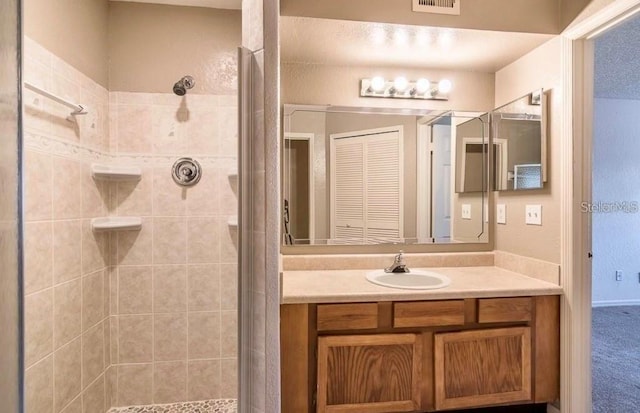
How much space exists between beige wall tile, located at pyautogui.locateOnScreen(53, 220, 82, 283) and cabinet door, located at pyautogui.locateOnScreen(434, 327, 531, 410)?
181 cm

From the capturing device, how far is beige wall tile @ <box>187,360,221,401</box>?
Answer: 2006 mm

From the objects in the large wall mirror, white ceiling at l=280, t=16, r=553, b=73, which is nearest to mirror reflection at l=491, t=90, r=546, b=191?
the large wall mirror

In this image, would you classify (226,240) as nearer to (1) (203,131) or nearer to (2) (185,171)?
(2) (185,171)

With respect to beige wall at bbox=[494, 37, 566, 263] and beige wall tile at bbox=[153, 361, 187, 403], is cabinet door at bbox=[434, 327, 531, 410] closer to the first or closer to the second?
beige wall at bbox=[494, 37, 566, 263]

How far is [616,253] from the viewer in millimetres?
3990

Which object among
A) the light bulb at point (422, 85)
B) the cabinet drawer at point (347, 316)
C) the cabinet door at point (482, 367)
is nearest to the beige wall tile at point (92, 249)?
the cabinet drawer at point (347, 316)

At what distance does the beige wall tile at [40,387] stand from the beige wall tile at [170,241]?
66cm

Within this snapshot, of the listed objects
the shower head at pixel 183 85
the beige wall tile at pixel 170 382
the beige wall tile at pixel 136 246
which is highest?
the shower head at pixel 183 85

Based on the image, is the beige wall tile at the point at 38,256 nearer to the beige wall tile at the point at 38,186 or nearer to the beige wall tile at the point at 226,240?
the beige wall tile at the point at 38,186

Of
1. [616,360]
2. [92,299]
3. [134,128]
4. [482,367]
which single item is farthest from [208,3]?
[616,360]

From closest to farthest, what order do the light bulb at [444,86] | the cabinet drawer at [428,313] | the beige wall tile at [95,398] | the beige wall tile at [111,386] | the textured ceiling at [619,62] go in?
the cabinet drawer at [428,313], the beige wall tile at [95,398], the beige wall tile at [111,386], the light bulb at [444,86], the textured ceiling at [619,62]

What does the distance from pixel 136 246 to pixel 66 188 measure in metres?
0.49

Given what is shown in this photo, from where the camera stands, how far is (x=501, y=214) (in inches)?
89.0

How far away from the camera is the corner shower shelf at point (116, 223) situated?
180cm
